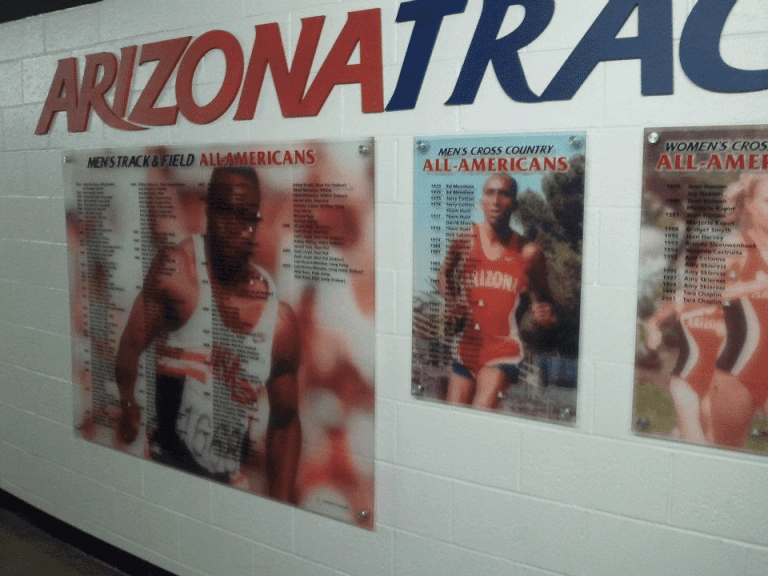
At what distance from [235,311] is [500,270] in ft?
2.95

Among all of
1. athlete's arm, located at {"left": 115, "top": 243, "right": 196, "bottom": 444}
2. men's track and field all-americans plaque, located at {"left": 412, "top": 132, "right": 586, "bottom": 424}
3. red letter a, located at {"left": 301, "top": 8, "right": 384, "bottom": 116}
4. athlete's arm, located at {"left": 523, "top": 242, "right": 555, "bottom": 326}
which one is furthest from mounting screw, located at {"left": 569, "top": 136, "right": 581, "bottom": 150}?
athlete's arm, located at {"left": 115, "top": 243, "right": 196, "bottom": 444}

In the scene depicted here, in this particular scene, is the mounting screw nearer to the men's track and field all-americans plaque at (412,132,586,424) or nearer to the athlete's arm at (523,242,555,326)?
the men's track and field all-americans plaque at (412,132,586,424)

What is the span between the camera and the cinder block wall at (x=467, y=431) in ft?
4.99

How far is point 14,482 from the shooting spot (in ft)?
10.1

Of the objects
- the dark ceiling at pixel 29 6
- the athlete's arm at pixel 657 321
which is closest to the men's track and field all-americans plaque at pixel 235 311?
the dark ceiling at pixel 29 6

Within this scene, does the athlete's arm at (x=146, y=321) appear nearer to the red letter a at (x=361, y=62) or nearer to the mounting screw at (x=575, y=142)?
the red letter a at (x=361, y=62)

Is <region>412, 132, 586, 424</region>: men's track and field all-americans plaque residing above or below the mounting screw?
below

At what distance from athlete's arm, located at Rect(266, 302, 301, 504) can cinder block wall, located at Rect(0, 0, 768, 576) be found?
0.35 ft

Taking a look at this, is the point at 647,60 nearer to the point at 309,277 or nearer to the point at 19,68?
the point at 309,277

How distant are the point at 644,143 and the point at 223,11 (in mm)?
1331

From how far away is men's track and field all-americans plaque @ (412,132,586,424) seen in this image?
1620mm

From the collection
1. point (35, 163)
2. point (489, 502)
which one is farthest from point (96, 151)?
point (489, 502)

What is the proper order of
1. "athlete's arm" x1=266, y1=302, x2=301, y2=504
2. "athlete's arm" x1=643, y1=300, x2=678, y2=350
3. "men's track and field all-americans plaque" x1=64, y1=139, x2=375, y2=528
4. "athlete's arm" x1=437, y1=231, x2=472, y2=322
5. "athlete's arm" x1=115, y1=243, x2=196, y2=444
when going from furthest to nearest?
"athlete's arm" x1=115, y1=243, x2=196, y2=444 < "athlete's arm" x1=266, y1=302, x2=301, y2=504 < "men's track and field all-americans plaque" x1=64, y1=139, x2=375, y2=528 < "athlete's arm" x1=437, y1=231, x2=472, y2=322 < "athlete's arm" x1=643, y1=300, x2=678, y2=350

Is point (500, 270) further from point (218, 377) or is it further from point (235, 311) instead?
point (218, 377)
